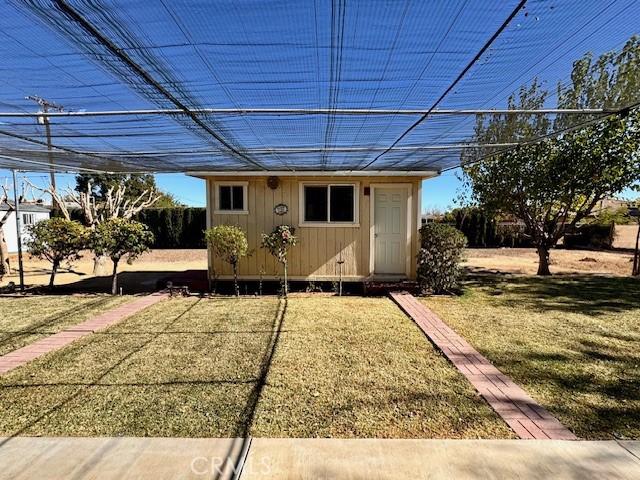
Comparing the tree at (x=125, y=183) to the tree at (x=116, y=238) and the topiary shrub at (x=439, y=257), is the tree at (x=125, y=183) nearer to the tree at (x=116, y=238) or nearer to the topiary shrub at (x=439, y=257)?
the tree at (x=116, y=238)

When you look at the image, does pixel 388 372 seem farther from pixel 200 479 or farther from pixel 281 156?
pixel 281 156

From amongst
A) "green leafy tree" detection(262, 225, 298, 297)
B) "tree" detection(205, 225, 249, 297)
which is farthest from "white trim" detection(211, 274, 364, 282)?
"tree" detection(205, 225, 249, 297)

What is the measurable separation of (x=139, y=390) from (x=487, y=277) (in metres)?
8.93

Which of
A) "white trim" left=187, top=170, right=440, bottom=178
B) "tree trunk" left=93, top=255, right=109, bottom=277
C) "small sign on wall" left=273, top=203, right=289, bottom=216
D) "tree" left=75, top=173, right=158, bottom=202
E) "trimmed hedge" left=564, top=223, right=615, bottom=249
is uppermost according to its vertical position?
"tree" left=75, top=173, right=158, bottom=202

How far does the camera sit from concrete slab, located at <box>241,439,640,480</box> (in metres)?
2.11

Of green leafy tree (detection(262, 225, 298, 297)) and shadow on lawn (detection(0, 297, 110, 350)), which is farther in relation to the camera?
green leafy tree (detection(262, 225, 298, 297))

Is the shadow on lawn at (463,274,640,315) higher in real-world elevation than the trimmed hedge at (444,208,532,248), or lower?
lower

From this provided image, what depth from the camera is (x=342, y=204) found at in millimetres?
7926

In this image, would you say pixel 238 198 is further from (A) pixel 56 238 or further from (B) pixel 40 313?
(B) pixel 40 313

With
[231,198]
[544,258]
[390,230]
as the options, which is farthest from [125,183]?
[544,258]

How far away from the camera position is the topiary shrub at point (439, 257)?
7062 mm

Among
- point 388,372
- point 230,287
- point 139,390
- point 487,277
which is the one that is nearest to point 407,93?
point 388,372

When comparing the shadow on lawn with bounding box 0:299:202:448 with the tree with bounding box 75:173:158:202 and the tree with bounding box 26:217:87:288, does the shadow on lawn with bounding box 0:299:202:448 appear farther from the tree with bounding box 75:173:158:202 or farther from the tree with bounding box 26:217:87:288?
the tree with bounding box 75:173:158:202

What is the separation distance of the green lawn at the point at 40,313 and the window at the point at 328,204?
4.04m
